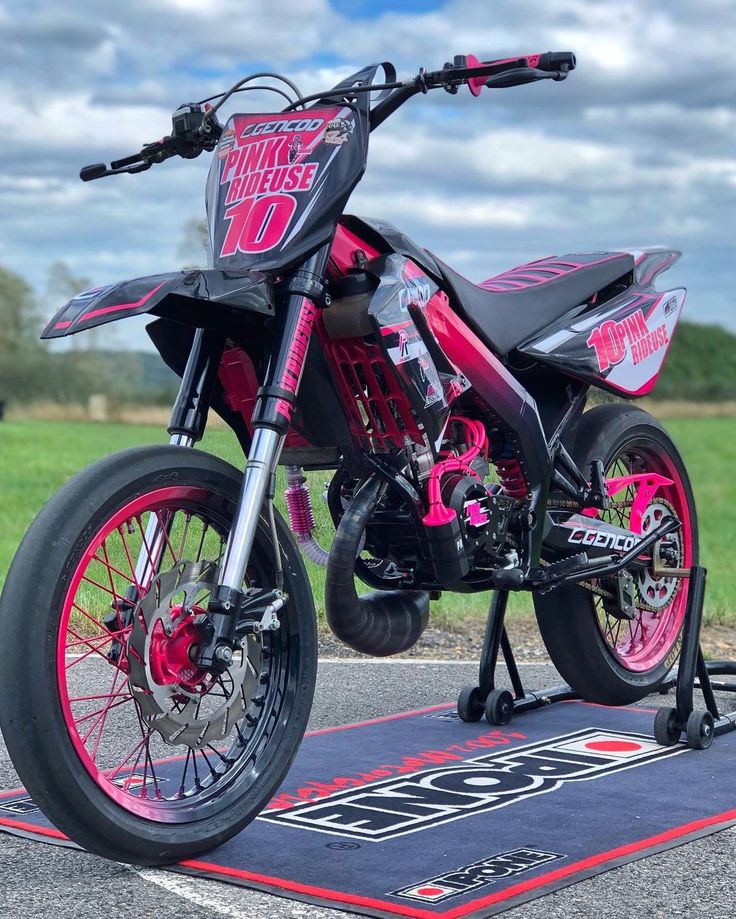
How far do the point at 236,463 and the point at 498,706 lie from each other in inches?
53.0

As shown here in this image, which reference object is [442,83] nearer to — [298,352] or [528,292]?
[298,352]

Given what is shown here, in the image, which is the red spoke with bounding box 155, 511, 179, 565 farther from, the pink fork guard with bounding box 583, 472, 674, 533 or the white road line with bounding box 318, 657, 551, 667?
the white road line with bounding box 318, 657, 551, 667

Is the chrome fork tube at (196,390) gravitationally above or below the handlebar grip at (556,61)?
below

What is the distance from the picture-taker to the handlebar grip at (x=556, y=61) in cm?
359

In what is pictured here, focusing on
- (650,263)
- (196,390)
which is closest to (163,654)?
(196,390)

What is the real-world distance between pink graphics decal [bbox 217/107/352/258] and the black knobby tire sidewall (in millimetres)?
1688

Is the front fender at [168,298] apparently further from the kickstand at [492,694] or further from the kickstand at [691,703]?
the kickstand at [691,703]

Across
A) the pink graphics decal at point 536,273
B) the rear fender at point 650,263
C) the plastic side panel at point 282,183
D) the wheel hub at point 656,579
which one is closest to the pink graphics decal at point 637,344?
the rear fender at point 650,263

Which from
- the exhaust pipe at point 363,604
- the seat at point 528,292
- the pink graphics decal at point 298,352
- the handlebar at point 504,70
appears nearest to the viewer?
the pink graphics decal at point 298,352

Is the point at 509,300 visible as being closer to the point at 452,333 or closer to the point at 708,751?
the point at 452,333

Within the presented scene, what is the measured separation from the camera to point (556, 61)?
11.8 feet

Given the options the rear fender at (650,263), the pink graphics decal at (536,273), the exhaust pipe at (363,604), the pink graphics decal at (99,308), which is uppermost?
the rear fender at (650,263)

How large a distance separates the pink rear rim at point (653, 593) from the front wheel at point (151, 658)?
5.88ft

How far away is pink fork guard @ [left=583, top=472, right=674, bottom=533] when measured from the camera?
15.8 ft
